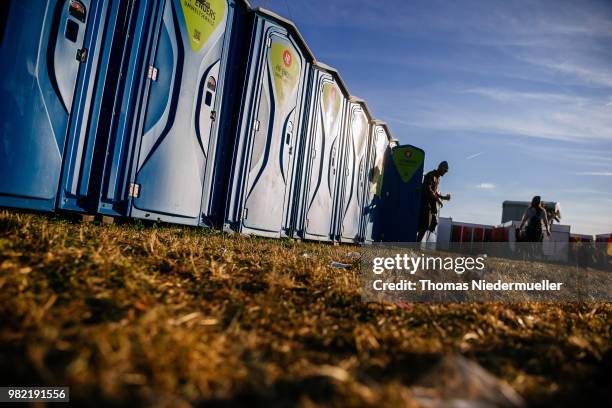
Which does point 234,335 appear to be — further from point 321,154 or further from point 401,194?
point 401,194

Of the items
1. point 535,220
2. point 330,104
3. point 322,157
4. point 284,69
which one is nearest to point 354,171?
point 322,157

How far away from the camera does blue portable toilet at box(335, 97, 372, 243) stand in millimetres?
7836

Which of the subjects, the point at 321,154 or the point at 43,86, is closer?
the point at 43,86

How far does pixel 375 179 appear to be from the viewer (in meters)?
9.68

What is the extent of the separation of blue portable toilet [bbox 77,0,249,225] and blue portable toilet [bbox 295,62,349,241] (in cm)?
206

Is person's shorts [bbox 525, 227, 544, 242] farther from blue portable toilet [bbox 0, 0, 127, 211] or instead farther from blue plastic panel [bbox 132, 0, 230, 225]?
blue portable toilet [bbox 0, 0, 127, 211]

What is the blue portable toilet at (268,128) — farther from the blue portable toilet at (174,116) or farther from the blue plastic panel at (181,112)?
the blue plastic panel at (181,112)

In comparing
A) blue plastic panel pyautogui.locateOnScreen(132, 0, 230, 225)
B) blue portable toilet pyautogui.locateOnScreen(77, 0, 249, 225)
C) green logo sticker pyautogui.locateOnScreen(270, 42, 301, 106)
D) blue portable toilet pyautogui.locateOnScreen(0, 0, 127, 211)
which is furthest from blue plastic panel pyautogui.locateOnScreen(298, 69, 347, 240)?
blue portable toilet pyautogui.locateOnScreen(0, 0, 127, 211)

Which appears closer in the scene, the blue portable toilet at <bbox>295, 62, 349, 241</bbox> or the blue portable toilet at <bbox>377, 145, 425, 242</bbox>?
the blue portable toilet at <bbox>295, 62, 349, 241</bbox>

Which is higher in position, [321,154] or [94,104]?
[321,154]

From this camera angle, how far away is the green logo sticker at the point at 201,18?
3684mm

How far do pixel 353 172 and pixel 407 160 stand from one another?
8.43 ft

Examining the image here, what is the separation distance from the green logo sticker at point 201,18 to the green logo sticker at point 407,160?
7.11 m

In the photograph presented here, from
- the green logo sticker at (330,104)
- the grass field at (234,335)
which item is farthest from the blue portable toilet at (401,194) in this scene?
the grass field at (234,335)
